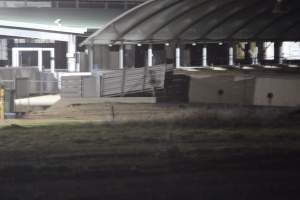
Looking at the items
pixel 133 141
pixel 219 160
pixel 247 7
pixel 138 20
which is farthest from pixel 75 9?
pixel 219 160

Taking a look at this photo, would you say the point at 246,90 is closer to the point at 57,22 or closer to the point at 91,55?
the point at 91,55

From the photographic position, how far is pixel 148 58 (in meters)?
44.7

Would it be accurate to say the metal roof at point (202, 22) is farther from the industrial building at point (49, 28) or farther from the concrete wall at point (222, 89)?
the concrete wall at point (222, 89)

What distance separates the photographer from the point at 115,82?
31.3 metres

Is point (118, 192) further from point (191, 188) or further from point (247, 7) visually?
point (247, 7)

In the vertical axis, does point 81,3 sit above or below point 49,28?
above

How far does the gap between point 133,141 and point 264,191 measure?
5807 mm

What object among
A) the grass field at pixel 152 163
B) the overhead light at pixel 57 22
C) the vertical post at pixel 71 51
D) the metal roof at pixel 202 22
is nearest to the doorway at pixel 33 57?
the overhead light at pixel 57 22

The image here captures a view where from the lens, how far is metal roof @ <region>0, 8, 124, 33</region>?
41625 millimetres

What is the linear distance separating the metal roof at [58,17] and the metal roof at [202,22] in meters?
3.05

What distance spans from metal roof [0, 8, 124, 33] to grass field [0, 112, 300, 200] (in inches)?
986

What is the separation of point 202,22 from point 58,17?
34.1 feet

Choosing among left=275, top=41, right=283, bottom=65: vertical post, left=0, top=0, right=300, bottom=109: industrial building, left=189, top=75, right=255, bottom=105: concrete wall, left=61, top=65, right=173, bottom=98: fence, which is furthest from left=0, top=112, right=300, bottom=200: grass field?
left=275, top=41, right=283, bottom=65: vertical post

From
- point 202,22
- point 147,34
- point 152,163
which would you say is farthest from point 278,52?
point 152,163
